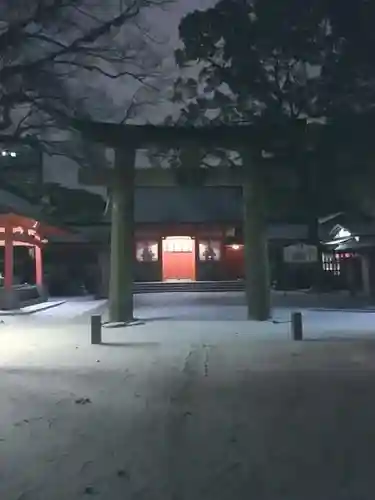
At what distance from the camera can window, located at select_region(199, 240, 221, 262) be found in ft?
133

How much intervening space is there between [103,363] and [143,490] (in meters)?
7.12

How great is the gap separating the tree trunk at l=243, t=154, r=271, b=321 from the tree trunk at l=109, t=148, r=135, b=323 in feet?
11.2

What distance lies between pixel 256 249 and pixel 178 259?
22.0 meters

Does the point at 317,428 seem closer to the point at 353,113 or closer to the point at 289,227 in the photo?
the point at 353,113

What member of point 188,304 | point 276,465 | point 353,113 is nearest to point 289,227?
point 188,304

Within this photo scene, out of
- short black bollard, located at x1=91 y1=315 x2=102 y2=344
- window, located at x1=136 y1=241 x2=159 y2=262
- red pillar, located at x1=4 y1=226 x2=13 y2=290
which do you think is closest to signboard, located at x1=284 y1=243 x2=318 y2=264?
window, located at x1=136 y1=241 x2=159 y2=262

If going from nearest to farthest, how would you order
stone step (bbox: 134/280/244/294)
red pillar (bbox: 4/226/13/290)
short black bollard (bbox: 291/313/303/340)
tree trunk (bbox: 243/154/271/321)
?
short black bollard (bbox: 291/313/303/340) → tree trunk (bbox: 243/154/271/321) → red pillar (bbox: 4/226/13/290) → stone step (bbox: 134/280/244/294)

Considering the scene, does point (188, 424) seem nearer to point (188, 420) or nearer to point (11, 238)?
point (188, 420)

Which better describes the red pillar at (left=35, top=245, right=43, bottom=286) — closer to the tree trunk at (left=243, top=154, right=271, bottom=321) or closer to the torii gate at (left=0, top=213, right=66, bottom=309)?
the torii gate at (left=0, top=213, right=66, bottom=309)

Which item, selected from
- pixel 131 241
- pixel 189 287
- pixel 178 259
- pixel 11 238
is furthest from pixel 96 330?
pixel 178 259

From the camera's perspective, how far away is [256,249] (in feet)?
65.6

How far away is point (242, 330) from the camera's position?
17.4m

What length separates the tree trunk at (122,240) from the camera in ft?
65.1

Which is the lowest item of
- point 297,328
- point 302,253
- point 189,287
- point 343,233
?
point 297,328
